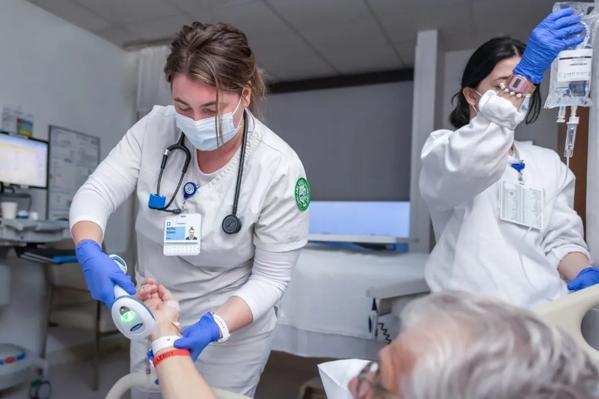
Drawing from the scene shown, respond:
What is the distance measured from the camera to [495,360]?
1.48ft

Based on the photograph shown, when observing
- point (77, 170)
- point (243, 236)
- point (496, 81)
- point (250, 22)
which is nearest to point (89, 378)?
point (77, 170)

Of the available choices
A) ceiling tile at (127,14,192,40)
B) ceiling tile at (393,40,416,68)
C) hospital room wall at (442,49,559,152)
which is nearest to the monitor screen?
hospital room wall at (442,49,559,152)

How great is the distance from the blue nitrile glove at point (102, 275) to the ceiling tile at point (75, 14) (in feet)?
8.99

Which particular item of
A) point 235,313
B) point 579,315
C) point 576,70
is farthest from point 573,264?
point 235,313

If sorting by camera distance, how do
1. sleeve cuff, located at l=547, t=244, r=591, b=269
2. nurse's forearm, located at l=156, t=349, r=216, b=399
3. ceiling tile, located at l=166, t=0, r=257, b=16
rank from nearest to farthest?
nurse's forearm, located at l=156, t=349, r=216, b=399, sleeve cuff, located at l=547, t=244, r=591, b=269, ceiling tile, located at l=166, t=0, r=257, b=16

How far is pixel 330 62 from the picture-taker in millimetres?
4008

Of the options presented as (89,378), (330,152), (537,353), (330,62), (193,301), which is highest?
(330,62)

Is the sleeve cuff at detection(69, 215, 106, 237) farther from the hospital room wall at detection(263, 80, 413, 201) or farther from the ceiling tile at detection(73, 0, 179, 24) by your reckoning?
the hospital room wall at detection(263, 80, 413, 201)

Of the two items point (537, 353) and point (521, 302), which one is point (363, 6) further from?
point (537, 353)

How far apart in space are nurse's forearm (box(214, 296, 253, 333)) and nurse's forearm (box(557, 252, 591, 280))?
78 cm

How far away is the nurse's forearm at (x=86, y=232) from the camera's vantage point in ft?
3.27

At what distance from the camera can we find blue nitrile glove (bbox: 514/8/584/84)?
2.97 feet

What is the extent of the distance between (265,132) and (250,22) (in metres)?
2.42

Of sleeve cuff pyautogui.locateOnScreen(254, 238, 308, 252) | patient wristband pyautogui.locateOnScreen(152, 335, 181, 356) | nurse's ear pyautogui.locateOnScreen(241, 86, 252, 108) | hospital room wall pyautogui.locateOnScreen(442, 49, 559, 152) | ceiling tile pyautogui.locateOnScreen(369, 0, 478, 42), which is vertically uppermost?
ceiling tile pyautogui.locateOnScreen(369, 0, 478, 42)
